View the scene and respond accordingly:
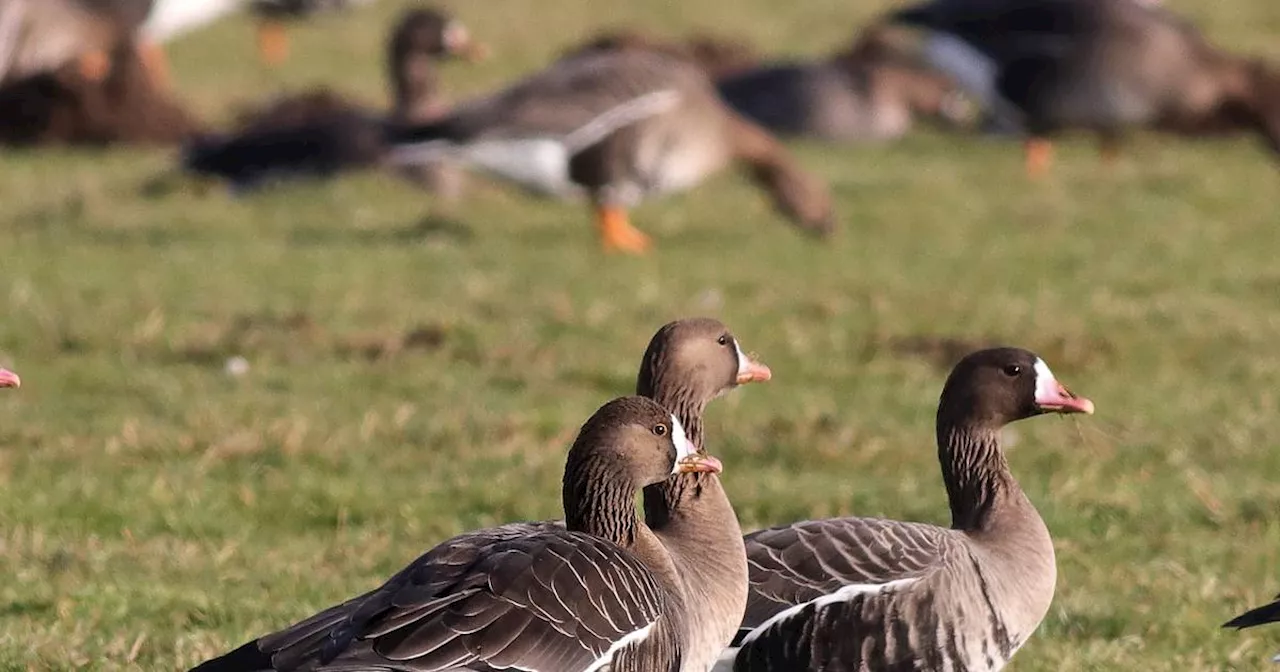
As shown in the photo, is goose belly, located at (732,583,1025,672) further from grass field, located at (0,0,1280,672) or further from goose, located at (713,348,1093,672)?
grass field, located at (0,0,1280,672)

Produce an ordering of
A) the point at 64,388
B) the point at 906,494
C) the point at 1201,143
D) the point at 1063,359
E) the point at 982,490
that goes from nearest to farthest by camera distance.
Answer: the point at 982,490 → the point at 906,494 → the point at 64,388 → the point at 1063,359 → the point at 1201,143

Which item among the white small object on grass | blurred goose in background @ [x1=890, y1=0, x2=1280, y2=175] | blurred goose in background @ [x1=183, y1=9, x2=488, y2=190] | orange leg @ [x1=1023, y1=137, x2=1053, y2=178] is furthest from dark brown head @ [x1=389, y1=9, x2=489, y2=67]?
the white small object on grass

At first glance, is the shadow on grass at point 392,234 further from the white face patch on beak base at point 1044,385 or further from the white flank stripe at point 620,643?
the white flank stripe at point 620,643

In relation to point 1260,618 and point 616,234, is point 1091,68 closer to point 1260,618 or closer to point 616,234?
point 616,234

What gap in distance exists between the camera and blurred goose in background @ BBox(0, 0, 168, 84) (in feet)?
58.1

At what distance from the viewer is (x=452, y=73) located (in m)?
24.8

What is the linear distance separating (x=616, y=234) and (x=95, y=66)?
6.72m

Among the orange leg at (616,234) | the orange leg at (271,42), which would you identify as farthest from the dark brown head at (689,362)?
the orange leg at (271,42)

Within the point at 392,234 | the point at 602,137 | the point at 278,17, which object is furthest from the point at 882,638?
the point at 278,17

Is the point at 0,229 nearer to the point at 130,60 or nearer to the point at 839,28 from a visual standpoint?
the point at 130,60

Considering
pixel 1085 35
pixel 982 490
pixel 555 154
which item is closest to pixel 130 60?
pixel 555 154

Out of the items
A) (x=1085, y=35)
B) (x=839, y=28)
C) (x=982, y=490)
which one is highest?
(x=982, y=490)

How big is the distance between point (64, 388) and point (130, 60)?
10.0m

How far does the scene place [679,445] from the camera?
575 centimetres
